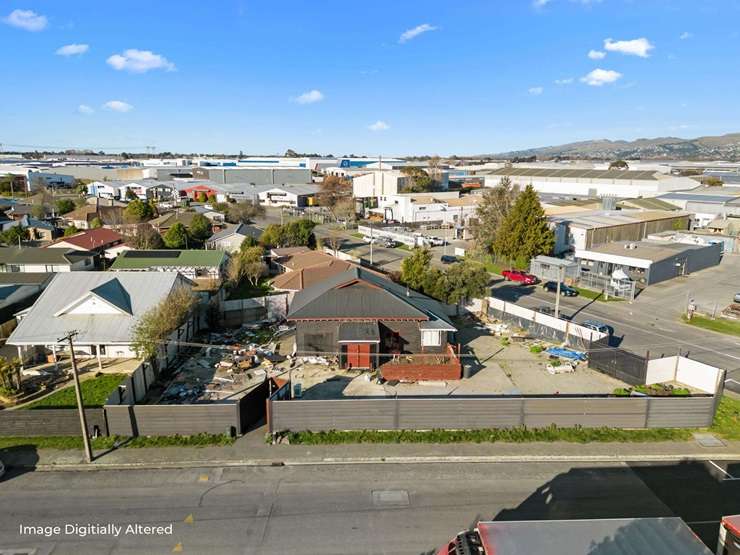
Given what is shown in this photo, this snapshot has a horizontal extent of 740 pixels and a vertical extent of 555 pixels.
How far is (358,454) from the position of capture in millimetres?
17281

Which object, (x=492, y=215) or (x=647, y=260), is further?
(x=492, y=215)

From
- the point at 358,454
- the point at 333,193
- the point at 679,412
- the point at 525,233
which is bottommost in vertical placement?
the point at 358,454

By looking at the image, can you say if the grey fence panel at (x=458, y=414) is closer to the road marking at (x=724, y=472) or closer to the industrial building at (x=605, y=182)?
the road marking at (x=724, y=472)

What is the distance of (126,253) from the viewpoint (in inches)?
1721

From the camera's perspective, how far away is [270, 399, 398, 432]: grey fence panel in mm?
18359

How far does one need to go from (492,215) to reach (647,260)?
54.7 ft

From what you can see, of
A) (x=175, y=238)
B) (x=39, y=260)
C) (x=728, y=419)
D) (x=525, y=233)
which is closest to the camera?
(x=728, y=419)

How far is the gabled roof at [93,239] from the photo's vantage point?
48.9 metres

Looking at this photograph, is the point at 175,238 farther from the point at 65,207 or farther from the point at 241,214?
the point at 65,207

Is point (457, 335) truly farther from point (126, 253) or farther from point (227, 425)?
point (126, 253)

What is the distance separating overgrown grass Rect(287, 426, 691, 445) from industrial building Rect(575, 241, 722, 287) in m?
25.4

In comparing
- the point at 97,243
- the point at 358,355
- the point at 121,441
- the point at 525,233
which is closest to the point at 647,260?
the point at 525,233

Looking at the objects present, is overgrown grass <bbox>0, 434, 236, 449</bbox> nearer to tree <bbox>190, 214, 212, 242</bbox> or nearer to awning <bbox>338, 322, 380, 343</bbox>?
awning <bbox>338, 322, 380, 343</bbox>

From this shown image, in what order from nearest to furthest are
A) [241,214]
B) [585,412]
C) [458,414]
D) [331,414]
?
[331,414], [458,414], [585,412], [241,214]
